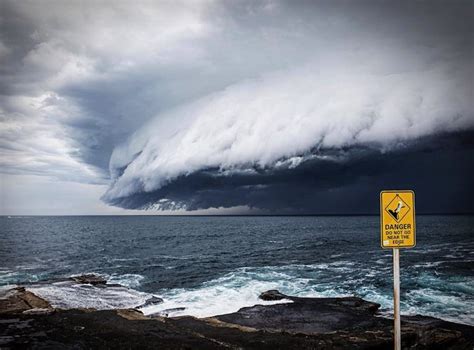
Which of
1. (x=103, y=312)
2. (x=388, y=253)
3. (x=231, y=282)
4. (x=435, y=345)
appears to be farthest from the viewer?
(x=388, y=253)

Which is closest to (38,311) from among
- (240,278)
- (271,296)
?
(271,296)

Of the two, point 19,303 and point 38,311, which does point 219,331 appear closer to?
point 38,311

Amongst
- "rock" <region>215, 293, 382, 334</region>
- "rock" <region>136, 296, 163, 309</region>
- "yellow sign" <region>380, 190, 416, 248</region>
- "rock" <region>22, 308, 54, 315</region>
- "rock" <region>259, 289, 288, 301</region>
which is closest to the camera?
"yellow sign" <region>380, 190, 416, 248</region>

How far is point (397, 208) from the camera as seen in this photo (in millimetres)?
6012

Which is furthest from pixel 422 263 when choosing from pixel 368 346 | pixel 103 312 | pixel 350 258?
pixel 103 312

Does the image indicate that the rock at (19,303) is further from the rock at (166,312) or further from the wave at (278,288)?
the rock at (166,312)

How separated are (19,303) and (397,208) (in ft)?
61.4

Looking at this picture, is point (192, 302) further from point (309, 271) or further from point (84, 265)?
point (84, 265)

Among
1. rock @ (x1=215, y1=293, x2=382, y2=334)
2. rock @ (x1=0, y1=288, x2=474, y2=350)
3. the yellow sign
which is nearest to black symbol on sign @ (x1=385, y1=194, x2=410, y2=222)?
the yellow sign

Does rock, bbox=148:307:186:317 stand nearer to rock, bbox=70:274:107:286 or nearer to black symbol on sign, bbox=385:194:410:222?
rock, bbox=70:274:107:286

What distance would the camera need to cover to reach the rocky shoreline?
472 inches

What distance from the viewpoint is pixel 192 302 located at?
71.8 feet

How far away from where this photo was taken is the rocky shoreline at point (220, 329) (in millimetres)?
11984

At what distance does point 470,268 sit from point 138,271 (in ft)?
102
